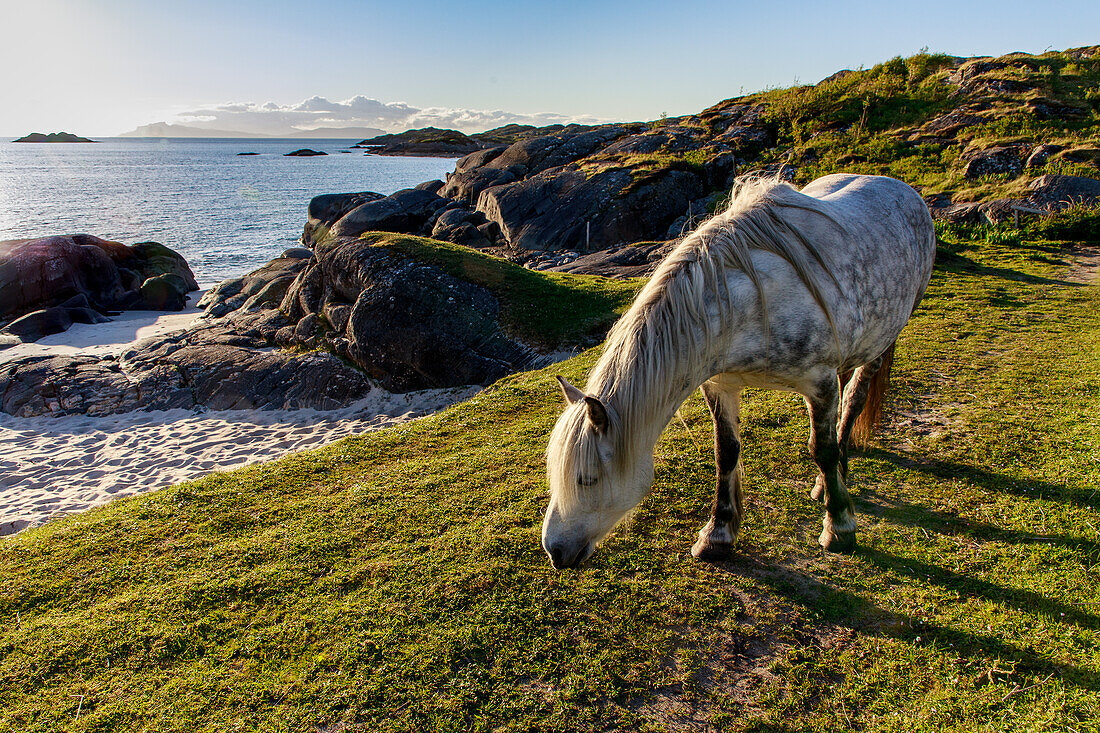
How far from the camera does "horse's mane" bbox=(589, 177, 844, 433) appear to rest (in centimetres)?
288

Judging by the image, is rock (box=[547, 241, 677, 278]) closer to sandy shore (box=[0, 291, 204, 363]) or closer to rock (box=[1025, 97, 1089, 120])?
sandy shore (box=[0, 291, 204, 363])

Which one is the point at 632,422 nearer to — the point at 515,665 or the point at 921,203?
the point at 515,665

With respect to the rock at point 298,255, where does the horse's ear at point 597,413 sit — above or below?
below

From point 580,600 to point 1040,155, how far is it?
751 inches

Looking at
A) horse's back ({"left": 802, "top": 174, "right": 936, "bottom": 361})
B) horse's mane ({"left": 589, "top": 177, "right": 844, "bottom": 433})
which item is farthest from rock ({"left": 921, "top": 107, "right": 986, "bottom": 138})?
horse's mane ({"left": 589, "top": 177, "right": 844, "bottom": 433})

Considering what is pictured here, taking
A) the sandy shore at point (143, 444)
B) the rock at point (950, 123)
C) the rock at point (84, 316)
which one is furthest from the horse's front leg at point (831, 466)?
the rock at point (84, 316)

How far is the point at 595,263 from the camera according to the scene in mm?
15656

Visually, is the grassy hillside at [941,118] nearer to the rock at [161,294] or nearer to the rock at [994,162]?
the rock at [994,162]

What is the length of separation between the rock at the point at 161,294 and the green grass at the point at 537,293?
12186 mm

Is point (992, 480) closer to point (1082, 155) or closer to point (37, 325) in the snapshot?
point (1082, 155)

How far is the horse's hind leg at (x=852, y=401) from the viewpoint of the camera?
4.43 metres

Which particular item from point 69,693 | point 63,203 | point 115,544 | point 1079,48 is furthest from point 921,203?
point 63,203

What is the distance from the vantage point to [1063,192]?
43.2ft

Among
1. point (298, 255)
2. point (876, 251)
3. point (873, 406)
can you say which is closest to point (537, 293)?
point (873, 406)
